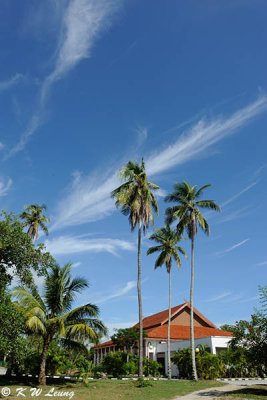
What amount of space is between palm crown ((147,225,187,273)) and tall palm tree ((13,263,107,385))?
11.0 m

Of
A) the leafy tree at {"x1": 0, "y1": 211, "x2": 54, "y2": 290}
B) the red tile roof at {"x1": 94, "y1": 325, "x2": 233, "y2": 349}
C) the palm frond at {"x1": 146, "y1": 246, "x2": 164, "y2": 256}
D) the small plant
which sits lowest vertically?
the small plant

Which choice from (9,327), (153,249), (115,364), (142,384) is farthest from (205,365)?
(9,327)

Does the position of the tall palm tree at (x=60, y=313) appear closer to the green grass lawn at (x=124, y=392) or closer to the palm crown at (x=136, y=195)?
the green grass lawn at (x=124, y=392)

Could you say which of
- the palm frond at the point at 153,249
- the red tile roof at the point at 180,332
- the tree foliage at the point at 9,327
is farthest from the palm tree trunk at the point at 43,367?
the red tile roof at the point at 180,332

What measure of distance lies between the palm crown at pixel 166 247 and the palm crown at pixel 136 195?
6.07m

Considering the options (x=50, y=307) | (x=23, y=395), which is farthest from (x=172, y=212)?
(x=23, y=395)

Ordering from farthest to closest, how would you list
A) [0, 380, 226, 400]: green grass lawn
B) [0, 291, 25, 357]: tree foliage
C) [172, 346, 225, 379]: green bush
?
[172, 346, 225, 379]: green bush, [0, 380, 226, 400]: green grass lawn, [0, 291, 25, 357]: tree foliage

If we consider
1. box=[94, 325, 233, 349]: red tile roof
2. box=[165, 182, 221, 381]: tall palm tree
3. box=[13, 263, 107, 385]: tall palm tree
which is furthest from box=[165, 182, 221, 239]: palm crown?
box=[94, 325, 233, 349]: red tile roof

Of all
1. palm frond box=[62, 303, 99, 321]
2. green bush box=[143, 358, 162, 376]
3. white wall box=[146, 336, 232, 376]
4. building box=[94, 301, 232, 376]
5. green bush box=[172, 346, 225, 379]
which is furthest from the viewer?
building box=[94, 301, 232, 376]

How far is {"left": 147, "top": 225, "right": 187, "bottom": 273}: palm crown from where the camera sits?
1309 inches

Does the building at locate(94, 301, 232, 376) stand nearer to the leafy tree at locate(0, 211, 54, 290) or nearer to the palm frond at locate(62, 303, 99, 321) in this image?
the palm frond at locate(62, 303, 99, 321)

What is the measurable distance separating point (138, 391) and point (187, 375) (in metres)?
12.5

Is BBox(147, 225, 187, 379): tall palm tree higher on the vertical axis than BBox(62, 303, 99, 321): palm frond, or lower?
higher

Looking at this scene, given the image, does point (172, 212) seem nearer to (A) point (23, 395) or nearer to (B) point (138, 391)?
(B) point (138, 391)
